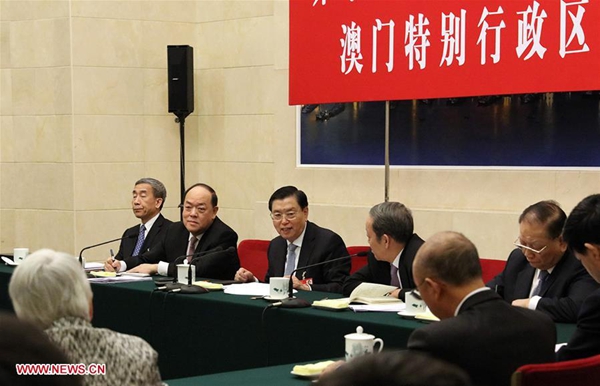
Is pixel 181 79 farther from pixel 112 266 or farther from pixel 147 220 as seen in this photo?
pixel 112 266

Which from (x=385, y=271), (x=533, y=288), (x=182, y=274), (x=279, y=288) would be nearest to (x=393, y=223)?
(x=385, y=271)

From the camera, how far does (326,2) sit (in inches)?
264

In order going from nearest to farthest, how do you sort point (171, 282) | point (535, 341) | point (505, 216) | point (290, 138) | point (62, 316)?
point (62, 316) < point (535, 341) < point (171, 282) < point (505, 216) < point (290, 138)

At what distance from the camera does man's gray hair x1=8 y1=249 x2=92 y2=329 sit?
2.42 meters

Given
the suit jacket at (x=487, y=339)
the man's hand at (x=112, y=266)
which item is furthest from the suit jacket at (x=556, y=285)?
the man's hand at (x=112, y=266)

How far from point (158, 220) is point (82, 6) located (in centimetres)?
245

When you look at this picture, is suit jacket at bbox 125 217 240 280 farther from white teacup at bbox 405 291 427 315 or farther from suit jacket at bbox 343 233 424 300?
white teacup at bbox 405 291 427 315

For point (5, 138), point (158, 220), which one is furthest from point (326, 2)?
point (5, 138)

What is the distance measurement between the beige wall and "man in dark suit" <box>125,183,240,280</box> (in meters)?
1.53

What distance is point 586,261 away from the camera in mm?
3047

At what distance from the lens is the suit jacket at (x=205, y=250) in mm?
5723

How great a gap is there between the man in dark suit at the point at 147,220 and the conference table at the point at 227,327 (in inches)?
46.1

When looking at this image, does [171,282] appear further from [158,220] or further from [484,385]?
[484,385]

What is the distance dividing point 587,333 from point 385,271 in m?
2.09
